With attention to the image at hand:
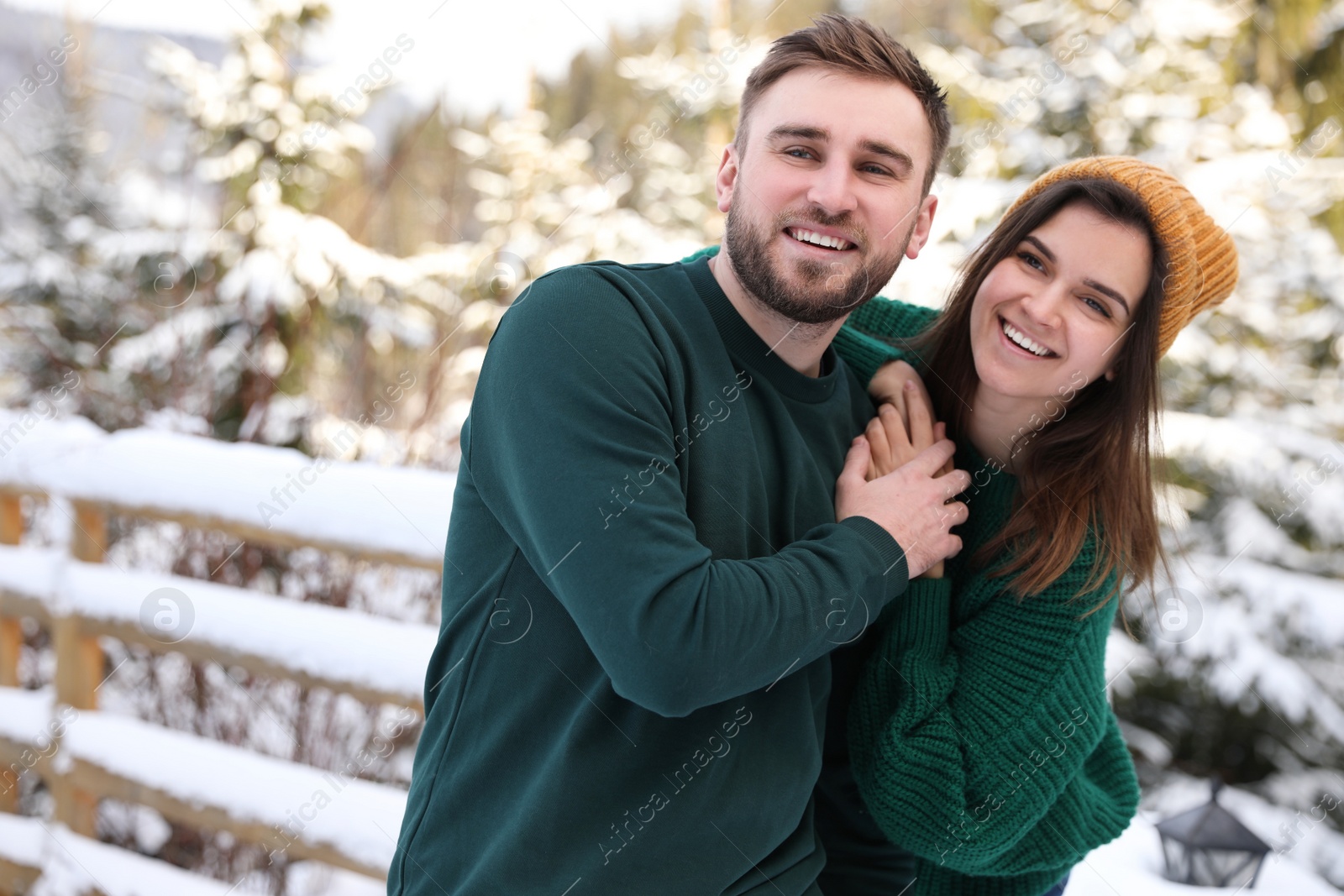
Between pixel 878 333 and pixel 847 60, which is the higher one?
pixel 847 60

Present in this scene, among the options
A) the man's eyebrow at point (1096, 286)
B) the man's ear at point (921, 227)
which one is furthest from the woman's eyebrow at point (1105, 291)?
the man's ear at point (921, 227)

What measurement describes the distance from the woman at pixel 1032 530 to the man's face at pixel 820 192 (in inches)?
12.3

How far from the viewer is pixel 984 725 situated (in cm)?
165

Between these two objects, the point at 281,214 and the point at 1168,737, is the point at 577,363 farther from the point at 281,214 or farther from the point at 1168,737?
the point at 1168,737

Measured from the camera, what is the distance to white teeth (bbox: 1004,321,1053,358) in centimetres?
177

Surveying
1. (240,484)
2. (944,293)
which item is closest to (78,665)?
(240,484)

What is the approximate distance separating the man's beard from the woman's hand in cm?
28

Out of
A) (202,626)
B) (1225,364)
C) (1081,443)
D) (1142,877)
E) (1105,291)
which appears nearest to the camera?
(1105,291)

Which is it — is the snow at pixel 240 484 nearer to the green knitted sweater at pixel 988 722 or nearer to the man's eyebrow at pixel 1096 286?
the green knitted sweater at pixel 988 722

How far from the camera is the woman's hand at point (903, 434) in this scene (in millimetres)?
1669

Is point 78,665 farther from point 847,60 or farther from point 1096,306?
point 1096,306

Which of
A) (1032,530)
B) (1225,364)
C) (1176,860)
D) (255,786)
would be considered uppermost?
(1032,530)

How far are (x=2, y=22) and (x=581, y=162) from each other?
4980 mm

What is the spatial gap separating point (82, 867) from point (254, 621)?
961mm
